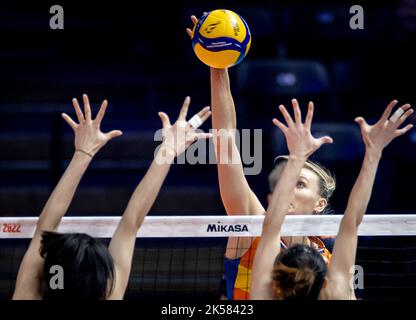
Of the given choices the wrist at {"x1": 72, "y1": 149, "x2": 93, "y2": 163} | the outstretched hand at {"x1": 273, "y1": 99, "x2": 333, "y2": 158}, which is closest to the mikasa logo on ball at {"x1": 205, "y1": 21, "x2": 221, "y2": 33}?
the outstretched hand at {"x1": 273, "y1": 99, "x2": 333, "y2": 158}

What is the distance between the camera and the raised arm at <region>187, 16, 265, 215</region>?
4.15 m

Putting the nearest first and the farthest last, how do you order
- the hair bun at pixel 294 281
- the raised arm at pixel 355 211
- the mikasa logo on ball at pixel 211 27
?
the hair bun at pixel 294 281 → the raised arm at pixel 355 211 → the mikasa logo on ball at pixel 211 27

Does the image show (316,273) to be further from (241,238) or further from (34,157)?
(34,157)

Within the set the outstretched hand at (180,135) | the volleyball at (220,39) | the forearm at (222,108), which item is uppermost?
the volleyball at (220,39)

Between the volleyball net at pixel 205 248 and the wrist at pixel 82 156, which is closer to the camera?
the wrist at pixel 82 156

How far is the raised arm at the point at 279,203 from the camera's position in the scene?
3523mm

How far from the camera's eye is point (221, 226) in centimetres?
424

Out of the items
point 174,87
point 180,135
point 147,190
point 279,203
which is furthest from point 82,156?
point 174,87

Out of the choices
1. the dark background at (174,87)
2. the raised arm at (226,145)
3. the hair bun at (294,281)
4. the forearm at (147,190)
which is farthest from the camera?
the dark background at (174,87)

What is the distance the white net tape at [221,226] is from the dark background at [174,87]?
2661 millimetres

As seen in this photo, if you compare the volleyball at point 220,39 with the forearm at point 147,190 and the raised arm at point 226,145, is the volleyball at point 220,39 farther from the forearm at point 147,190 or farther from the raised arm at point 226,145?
the forearm at point 147,190

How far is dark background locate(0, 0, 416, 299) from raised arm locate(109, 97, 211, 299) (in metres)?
3.39

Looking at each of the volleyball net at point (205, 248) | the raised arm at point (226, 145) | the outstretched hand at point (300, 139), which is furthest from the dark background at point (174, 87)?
the outstretched hand at point (300, 139)

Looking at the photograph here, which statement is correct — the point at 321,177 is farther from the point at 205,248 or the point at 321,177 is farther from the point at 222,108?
the point at 205,248
